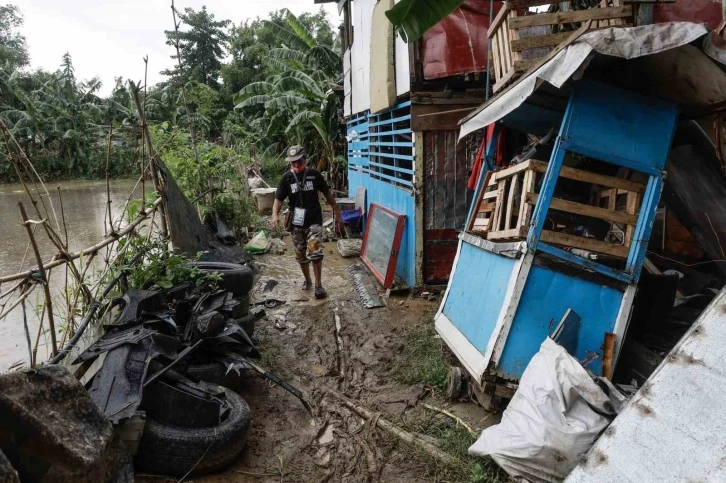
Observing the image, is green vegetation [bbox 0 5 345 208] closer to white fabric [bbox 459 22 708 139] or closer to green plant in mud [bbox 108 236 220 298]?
green plant in mud [bbox 108 236 220 298]

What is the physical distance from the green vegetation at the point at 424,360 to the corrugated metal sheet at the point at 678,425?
193 cm

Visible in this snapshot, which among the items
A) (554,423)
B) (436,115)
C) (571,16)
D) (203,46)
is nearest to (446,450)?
(554,423)

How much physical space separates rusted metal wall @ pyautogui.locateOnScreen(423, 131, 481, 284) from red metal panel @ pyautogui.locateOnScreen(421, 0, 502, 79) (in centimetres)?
79

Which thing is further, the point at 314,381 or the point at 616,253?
the point at 314,381

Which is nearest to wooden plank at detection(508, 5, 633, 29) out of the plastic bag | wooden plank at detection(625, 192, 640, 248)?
wooden plank at detection(625, 192, 640, 248)

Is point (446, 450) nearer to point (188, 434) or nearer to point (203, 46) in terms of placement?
point (188, 434)

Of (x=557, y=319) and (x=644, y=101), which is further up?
(x=644, y=101)

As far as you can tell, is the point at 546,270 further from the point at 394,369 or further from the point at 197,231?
the point at 197,231

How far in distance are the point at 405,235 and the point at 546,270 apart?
3234mm

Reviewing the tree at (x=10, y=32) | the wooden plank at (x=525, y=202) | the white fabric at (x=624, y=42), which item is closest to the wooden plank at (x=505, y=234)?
the wooden plank at (x=525, y=202)

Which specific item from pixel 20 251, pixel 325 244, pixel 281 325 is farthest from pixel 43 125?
pixel 281 325

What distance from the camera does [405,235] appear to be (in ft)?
20.7

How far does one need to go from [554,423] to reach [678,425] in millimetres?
737

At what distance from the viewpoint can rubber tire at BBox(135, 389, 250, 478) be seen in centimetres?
260
